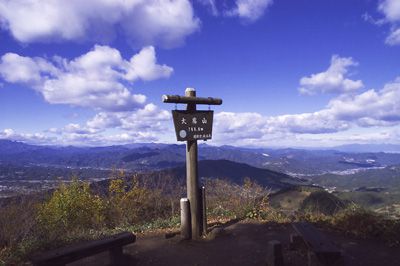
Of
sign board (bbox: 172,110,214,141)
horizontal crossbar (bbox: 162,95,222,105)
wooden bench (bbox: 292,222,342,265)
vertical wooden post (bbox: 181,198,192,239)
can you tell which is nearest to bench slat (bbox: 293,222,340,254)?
wooden bench (bbox: 292,222,342,265)

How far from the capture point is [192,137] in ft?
28.7

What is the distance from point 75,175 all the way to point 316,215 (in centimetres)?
1535

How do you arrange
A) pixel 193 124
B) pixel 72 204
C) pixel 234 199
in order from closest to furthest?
pixel 193 124, pixel 234 199, pixel 72 204

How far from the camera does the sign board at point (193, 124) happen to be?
28.2 ft

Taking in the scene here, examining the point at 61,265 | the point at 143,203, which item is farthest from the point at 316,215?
the point at 143,203

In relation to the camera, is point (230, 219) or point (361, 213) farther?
point (230, 219)

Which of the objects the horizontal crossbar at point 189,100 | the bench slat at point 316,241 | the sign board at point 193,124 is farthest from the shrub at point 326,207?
the horizontal crossbar at point 189,100

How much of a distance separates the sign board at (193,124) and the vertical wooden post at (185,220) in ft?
5.08

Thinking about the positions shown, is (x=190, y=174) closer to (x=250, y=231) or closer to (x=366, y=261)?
(x=250, y=231)

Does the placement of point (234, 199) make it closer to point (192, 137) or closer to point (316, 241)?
point (192, 137)

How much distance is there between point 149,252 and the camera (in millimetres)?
7977

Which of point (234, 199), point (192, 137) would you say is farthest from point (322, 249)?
point (234, 199)

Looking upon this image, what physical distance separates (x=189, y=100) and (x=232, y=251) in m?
3.56

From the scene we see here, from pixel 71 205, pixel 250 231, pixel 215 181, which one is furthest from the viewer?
pixel 71 205
